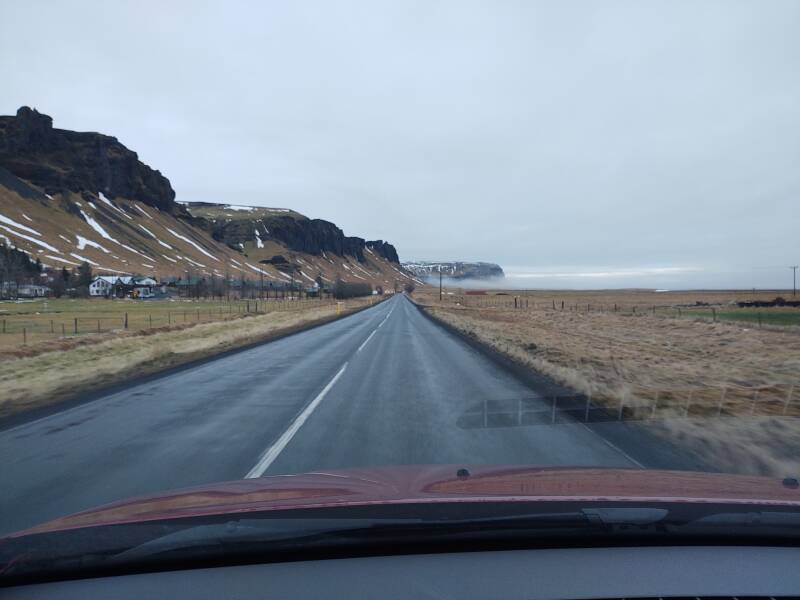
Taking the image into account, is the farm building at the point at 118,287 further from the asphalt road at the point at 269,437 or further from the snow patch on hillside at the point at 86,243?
the asphalt road at the point at 269,437

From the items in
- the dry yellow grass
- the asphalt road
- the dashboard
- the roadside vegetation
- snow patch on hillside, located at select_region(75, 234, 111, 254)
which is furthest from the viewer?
snow patch on hillside, located at select_region(75, 234, 111, 254)

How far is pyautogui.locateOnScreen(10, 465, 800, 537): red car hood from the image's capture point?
10.6 ft

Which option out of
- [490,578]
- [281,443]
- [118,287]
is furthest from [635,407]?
[118,287]

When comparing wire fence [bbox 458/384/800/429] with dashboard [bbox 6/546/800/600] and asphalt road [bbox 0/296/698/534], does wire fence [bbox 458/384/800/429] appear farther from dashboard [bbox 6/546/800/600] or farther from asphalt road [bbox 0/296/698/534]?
dashboard [bbox 6/546/800/600]

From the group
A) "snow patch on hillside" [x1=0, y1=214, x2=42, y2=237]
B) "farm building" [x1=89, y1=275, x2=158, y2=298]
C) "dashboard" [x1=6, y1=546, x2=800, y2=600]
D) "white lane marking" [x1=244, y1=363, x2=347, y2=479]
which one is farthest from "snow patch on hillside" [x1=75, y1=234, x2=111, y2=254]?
"dashboard" [x1=6, y1=546, x2=800, y2=600]

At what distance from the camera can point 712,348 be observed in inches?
840

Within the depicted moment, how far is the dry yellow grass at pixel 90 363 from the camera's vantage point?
484 inches

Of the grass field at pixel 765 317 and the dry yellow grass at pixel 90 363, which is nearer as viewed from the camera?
the dry yellow grass at pixel 90 363

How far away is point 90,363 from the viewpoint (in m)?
18.0

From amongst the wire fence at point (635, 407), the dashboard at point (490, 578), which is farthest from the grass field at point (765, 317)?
the dashboard at point (490, 578)

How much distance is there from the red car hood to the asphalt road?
2.00 meters

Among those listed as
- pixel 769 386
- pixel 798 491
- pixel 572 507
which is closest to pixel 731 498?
pixel 798 491

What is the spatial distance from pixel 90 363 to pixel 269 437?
502 inches

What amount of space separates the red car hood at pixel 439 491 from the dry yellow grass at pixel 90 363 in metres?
8.21
